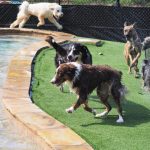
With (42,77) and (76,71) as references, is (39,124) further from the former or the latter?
(42,77)

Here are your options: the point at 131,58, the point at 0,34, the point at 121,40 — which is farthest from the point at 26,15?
the point at 131,58

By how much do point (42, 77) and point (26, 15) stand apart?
305 inches

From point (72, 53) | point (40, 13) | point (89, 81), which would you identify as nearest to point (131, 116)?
point (89, 81)

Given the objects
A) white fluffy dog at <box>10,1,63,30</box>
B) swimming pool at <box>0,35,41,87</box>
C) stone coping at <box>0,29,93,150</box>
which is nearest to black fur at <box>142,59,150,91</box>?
stone coping at <box>0,29,93,150</box>

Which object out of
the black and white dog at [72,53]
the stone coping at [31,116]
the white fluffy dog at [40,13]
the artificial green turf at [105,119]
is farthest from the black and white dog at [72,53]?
the white fluffy dog at [40,13]

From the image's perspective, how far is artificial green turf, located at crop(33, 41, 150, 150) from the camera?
17.7 ft

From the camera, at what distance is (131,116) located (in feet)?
21.6

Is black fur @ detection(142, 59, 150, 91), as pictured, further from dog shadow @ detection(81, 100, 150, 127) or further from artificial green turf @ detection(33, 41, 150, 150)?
dog shadow @ detection(81, 100, 150, 127)

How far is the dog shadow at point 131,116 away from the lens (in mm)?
6181

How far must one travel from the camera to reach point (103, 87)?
6.45 m

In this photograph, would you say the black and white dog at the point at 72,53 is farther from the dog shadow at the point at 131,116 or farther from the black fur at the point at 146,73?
the dog shadow at the point at 131,116

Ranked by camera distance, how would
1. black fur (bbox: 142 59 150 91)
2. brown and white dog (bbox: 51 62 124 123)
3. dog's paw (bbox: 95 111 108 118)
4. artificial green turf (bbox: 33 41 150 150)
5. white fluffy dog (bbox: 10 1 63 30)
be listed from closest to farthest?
artificial green turf (bbox: 33 41 150 150) < brown and white dog (bbox: 51 62 124 123) < dog's paw (bbox: 95 111 108 118) < black fur (bbox: 142 59 150 91) < white fluffy dog (bbox: 10 1 63 30)

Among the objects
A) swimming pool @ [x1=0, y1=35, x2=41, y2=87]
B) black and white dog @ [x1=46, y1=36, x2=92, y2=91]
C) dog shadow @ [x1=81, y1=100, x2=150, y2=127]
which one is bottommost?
swimming pool @ [x1=0, y1=35, x2=41, y2=87]

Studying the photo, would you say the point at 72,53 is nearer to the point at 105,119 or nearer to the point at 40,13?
the point at 105,119
